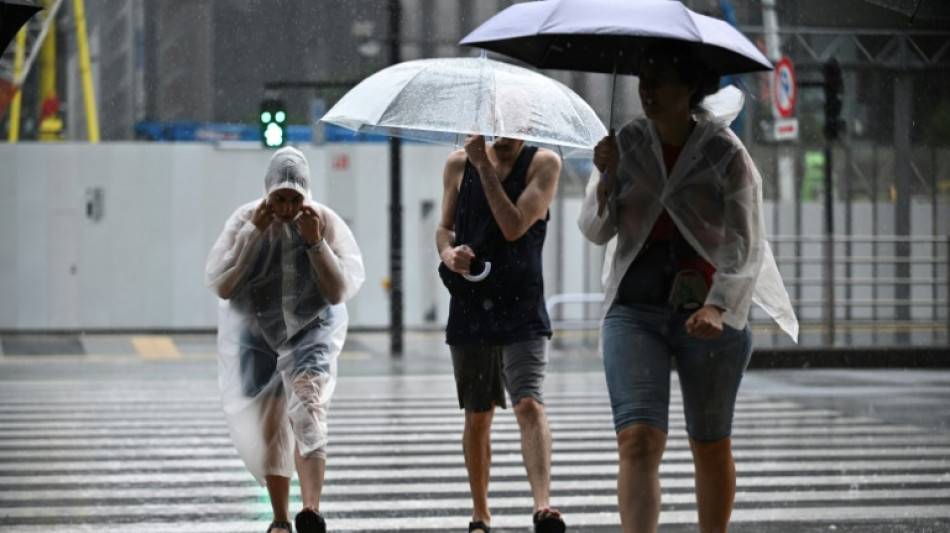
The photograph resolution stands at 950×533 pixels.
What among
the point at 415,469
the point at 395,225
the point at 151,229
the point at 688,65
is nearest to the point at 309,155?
the point at 151,229

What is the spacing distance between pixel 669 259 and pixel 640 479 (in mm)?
660

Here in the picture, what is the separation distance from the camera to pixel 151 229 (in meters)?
22.7

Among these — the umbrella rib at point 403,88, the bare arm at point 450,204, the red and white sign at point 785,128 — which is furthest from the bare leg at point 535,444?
the red and white sign at point 785,128

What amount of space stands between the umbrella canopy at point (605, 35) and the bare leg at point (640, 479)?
1161 mm

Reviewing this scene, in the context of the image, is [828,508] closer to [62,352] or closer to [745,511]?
[745,511]

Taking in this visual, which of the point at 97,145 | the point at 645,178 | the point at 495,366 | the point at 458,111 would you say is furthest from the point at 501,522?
the point at 97,145

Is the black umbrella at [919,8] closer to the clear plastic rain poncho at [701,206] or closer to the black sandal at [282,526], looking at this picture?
the clear plastic rain poncho at [701,206]

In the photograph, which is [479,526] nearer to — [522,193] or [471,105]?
[522,193]

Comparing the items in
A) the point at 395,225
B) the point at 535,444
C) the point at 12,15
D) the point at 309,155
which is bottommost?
the point at 535,444

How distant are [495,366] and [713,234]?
54.1 inches

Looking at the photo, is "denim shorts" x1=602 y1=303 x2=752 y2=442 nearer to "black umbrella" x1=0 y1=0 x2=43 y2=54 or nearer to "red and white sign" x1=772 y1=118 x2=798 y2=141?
"black umbrella" x1=0 y1=0 x2=43 y2=54

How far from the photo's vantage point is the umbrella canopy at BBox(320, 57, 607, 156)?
5.45 metres

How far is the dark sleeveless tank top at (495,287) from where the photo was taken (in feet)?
18.6

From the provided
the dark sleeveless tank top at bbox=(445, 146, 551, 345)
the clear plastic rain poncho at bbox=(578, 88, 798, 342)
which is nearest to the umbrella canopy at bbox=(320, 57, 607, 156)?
the dark sleeveless tank top at bbox=(445, 146, 551, 345)
